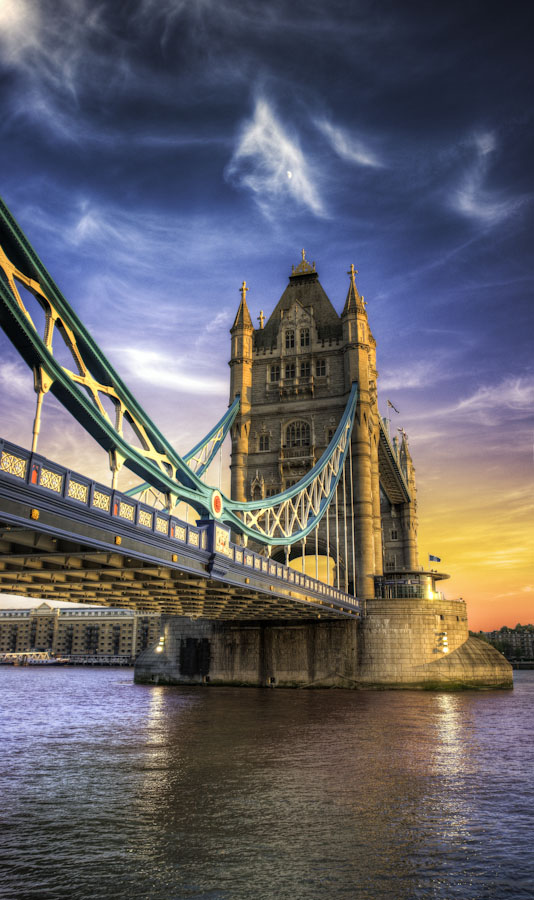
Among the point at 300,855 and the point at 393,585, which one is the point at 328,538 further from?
the point at 300,855

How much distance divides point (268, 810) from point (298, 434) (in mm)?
52209

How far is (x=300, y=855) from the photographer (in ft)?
41.0

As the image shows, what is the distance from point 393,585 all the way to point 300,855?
158 ft

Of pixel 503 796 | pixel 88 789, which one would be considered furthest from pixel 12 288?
pixel 503 796

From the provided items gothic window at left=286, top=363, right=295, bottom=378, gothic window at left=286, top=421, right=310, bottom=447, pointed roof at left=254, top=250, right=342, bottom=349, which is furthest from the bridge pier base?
pointed roof at left=254, top=250, right=342, bottom=349

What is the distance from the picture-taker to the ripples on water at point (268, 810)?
11266 mm

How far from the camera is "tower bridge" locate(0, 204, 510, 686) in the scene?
18.5 metres

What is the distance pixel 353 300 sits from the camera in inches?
2702

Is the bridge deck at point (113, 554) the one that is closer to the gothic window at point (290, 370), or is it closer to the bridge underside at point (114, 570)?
the bridge underside at point (114, 570)

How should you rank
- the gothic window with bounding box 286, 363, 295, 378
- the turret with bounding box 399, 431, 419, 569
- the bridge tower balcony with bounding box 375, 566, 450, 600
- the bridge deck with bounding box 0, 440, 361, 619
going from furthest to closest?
the turret with bounding box 399, 431, 419, 569
the gothic window with bounding box 286, 363, 295, 378
the bridge tower balcony with bounding box 375, 566, 450, 600
the bridge deck with bounding box 0, 440, 361, 619

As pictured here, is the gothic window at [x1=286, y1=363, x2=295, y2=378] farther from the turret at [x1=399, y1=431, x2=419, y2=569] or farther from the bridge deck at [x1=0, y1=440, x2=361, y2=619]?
the turret at [x1=399, y1=431, x2=419, y2=569]

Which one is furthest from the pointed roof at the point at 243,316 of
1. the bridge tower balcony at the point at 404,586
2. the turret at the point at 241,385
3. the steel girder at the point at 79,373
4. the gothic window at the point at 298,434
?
the steel girder at the point at 79,373

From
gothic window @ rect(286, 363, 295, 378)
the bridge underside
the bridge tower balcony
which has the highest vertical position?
gothic window @ rect(286, 363, 295, 378)

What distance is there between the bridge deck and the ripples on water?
6.33 metres
